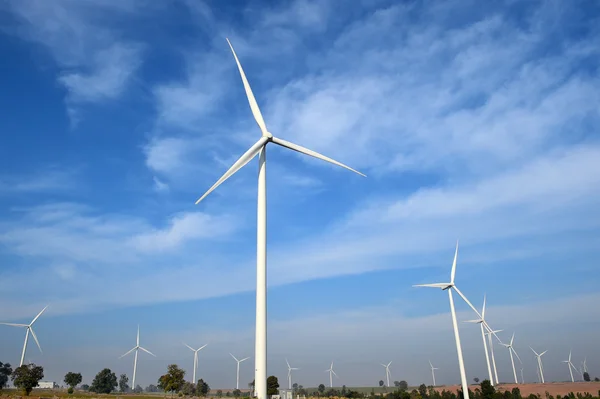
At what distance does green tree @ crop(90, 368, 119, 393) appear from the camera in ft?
593

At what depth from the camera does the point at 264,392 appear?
47.6m

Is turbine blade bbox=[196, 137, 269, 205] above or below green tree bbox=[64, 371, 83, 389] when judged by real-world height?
above

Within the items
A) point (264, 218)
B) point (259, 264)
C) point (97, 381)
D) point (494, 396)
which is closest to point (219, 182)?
point (264, 218)

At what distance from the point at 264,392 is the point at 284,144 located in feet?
→ 108

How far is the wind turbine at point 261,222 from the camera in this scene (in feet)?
157

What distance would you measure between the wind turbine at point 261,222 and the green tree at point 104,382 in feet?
525

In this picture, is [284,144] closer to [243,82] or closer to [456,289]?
[243,82]

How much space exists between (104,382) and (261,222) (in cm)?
16481

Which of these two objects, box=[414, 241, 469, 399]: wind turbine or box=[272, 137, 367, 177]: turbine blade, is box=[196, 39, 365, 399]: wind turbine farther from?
box=[414, 241, 469, 399]: wind turbine

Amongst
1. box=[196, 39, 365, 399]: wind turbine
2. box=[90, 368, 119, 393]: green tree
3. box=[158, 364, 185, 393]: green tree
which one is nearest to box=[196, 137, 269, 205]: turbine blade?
box=[196, 39, 365, 399]: wind turbine

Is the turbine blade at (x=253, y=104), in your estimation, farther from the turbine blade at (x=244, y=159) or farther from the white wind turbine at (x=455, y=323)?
the white wind turbine at (x=455, y=323)

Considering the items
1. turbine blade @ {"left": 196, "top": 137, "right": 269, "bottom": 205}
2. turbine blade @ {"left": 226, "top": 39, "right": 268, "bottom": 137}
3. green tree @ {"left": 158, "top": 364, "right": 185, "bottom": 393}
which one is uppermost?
turbine blade @ {"left": 226, "top": 39, "right": 268, "bottom": 137}

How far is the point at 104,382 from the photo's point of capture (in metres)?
182

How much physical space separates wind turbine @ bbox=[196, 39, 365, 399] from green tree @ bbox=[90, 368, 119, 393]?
16003 cm
